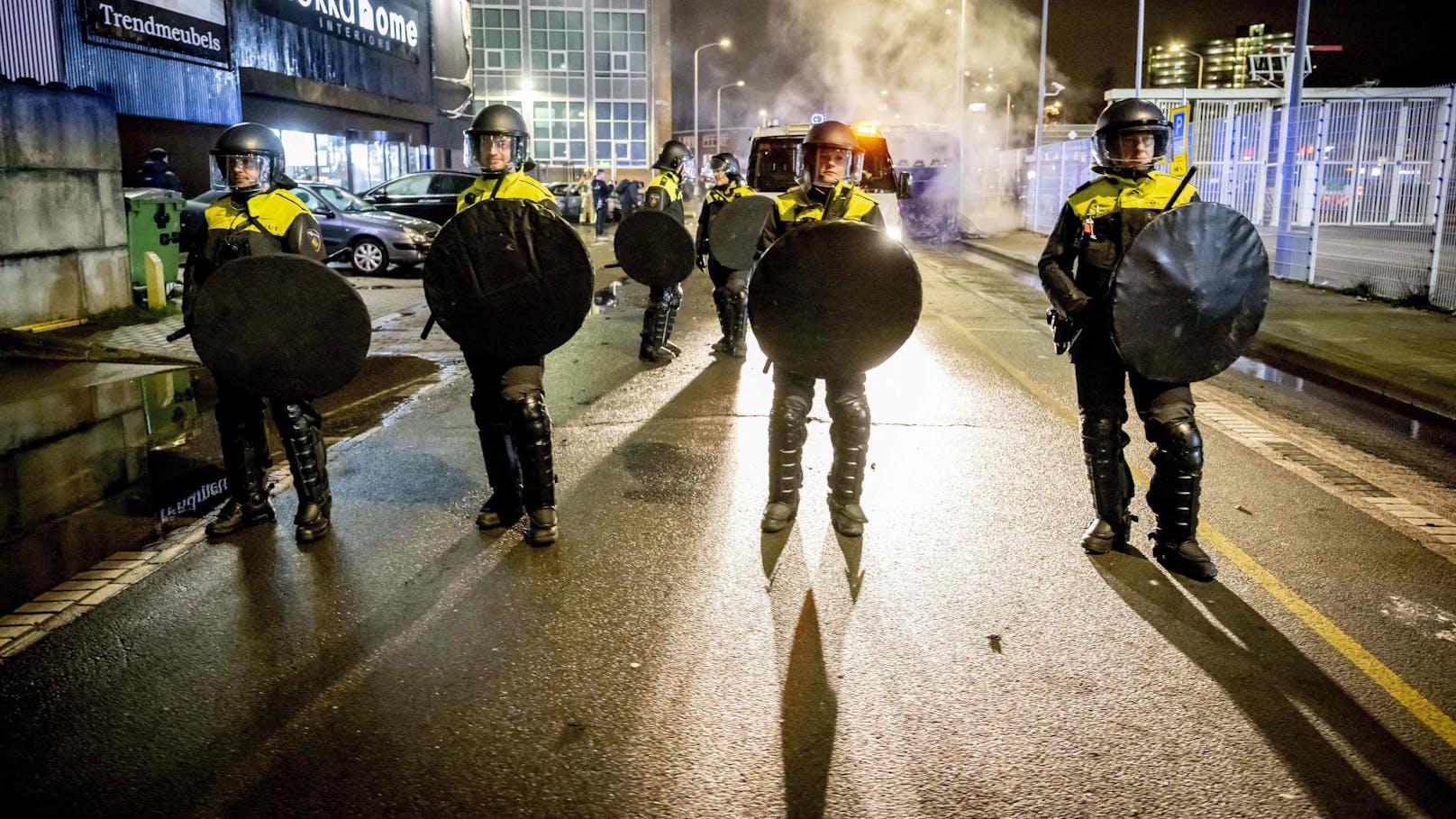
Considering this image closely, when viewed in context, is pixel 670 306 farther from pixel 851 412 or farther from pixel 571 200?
pixel 571 200

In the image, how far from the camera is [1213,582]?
448cm

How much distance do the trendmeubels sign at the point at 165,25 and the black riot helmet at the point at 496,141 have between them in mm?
12725

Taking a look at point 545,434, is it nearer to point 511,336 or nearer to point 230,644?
point 511,336

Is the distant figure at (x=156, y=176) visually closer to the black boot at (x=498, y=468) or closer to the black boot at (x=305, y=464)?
the black boot at (x=305, y=464)

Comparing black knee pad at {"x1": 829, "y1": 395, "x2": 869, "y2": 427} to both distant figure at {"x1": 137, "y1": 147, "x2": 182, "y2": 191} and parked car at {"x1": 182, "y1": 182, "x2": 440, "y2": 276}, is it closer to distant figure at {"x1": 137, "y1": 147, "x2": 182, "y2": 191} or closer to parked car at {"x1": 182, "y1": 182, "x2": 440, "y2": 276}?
parked car at {"x1": 182, "y1": 182, "x2": 440, "y2": 276}

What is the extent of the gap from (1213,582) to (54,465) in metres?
6.34

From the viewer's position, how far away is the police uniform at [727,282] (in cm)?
958

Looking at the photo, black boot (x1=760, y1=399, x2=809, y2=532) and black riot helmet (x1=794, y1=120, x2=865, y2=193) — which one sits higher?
black riot helmet (x1=794, y1=120, x2=865, y2=193)

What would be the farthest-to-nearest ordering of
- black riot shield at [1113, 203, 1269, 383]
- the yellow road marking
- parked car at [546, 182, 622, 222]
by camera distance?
parked car at [546, 182, 622, 222], black riot shield at [1113, 203, 1269, 383], the yellow road marking

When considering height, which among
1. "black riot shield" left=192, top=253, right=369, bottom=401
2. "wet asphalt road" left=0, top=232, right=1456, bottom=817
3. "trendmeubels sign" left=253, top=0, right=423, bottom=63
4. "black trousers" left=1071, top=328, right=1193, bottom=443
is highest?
"trendmeubels sign" left=253, top=0, right=423, bottom=63

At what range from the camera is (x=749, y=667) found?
3.67 metres

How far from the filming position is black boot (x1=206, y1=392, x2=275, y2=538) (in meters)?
5.12

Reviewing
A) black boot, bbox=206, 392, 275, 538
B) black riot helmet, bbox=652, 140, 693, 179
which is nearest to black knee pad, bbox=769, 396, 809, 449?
black boot, bbox=206, 392, 275, 538

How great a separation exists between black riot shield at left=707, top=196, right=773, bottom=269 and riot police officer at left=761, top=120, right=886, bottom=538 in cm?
345
